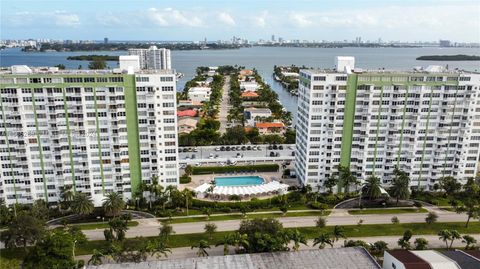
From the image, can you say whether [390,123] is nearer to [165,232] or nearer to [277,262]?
[277,262]

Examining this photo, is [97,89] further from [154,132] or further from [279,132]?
[279,132]

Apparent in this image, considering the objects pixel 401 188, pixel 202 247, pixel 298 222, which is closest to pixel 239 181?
pixel 298 222

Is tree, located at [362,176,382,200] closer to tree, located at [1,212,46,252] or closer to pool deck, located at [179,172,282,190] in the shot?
pool deck, located at [179,172,282,190]

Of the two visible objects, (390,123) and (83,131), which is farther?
(390,123)

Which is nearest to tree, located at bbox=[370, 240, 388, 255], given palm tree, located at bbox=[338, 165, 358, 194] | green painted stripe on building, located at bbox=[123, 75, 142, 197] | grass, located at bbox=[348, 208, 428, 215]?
grass, located at bbox=[348, 208, 428, 215]

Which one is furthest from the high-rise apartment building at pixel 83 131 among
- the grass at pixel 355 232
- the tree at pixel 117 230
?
the grass at pixel 355 232

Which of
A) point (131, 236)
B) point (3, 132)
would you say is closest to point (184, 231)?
point (131, 236)
